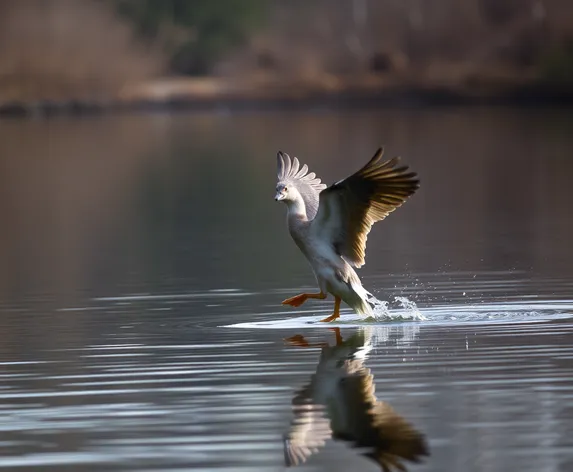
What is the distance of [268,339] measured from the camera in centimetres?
1103

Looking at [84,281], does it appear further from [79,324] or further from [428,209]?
[428,209]

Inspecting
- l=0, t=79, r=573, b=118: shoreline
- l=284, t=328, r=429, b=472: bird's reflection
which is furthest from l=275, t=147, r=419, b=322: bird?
l=0, t=79, r=573, b=118: shoreline

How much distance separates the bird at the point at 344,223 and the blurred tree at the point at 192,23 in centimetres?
5054

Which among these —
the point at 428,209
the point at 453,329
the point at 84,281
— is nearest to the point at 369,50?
the point at 428,209

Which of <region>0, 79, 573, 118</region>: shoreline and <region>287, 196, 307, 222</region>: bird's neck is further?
<region>0, 79, 573, 118</region>: shoreline

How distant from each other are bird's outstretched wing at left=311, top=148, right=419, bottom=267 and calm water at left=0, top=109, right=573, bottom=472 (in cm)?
57

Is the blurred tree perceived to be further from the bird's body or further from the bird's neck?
the bird's body

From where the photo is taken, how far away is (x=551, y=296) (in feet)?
41.6

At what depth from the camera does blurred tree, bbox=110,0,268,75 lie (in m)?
62.0

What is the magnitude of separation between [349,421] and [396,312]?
3831 millimetres

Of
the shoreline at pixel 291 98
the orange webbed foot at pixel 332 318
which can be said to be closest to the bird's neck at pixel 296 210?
the orange webbed foot at pixel 332 318

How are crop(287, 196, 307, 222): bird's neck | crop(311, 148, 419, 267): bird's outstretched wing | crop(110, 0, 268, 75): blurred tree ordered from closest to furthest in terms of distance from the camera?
crop(311, 148, 419, 267): bird's outstretched wing < crop(287, 196, 307, 222): bird's neck < crop(110, 0, 268, 75): blurred tree

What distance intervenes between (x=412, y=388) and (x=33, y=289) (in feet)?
20.5

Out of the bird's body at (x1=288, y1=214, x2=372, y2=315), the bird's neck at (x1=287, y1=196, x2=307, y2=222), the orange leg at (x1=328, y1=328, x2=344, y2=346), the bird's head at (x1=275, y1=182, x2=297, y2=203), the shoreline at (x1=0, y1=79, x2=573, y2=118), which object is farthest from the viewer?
the shoreline at (x1=0, y1=79, x2=573, y2=118)
